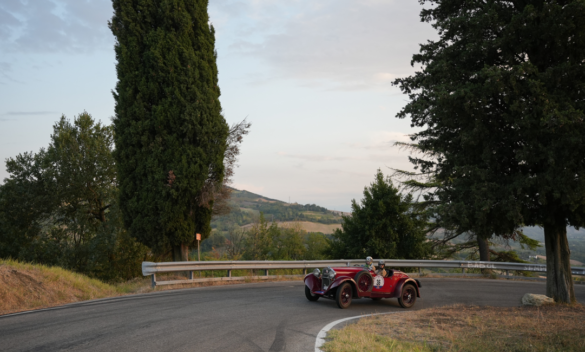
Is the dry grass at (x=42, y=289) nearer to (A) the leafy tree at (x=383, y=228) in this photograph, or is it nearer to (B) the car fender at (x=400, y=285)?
(B) the car fender at (x=400, y=285)

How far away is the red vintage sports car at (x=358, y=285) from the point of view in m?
11.1

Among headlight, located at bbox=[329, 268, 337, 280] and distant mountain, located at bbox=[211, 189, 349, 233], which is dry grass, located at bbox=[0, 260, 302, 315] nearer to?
headlight, located at bbox=[329, 268, 337, 280]

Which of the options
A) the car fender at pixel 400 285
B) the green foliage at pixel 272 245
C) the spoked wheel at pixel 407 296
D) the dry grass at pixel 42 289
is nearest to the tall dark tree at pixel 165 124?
the dry grass at pixel 42 289

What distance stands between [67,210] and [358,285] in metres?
23.5


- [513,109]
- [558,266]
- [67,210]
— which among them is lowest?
[558,266]

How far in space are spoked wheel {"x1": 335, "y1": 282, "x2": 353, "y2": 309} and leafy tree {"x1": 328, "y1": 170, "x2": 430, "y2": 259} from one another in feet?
51.3

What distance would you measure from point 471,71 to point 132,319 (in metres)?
11.3

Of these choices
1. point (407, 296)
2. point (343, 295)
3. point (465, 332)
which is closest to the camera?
point (465, 332)

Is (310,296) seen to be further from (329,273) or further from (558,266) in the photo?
(558,266)

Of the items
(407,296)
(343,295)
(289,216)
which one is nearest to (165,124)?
(343,295)

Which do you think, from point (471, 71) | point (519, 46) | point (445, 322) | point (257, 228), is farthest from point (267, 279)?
point (257, 228)

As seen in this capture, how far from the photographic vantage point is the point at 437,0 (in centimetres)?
1404

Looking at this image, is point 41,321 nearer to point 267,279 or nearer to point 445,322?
point 445,322

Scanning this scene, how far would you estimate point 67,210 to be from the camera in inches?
1093
